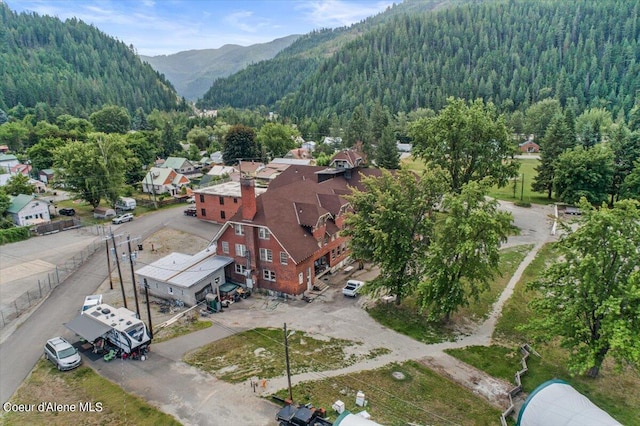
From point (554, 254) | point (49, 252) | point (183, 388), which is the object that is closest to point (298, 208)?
point (183, 388)

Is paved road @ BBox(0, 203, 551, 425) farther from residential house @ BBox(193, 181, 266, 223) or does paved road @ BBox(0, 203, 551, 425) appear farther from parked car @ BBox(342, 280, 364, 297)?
residential house @ BBox(193, 181, 266, 223)

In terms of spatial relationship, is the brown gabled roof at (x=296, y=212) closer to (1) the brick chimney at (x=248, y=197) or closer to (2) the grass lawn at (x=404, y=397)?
(1) the brick chimney at (x=248, y=197)

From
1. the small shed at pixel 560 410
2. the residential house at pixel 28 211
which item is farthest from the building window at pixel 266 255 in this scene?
the residential house at pixel 28 211

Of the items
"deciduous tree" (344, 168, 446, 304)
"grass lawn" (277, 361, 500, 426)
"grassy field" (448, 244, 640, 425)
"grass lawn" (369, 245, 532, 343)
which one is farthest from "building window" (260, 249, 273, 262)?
"grassy field" (448, 244, 640, 425)

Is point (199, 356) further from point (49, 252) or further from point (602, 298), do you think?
point (49, 252)

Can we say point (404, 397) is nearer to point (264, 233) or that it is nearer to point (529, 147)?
point (264, 233)

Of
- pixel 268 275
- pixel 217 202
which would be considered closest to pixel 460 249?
pixel 268 275
